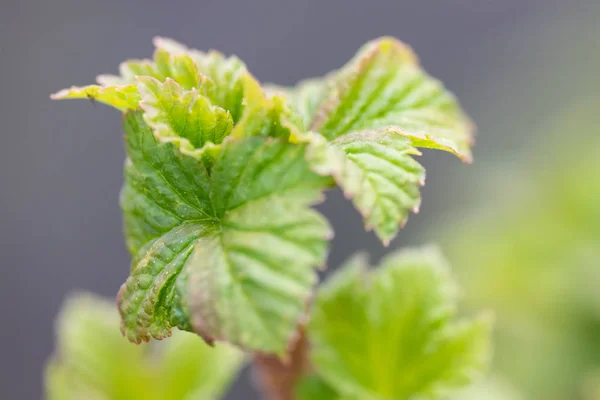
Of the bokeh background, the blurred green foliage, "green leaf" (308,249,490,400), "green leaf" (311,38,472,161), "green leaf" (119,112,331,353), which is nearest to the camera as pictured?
"green leaf" (119,112,331,353)

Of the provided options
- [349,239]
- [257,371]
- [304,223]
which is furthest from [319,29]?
[304,223]

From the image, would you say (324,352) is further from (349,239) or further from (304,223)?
(349,239)

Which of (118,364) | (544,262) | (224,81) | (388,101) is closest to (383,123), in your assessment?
(388,101)

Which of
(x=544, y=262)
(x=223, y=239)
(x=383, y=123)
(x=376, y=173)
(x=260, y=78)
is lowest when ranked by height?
(x=223, y=239)

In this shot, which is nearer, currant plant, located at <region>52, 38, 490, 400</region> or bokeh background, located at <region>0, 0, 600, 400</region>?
currant plant, located at <region>52, 38, 490, 400</region>

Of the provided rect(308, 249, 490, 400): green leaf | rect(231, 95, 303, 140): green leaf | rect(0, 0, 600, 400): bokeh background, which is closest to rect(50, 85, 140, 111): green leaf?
rect(231, 95, 303, 140): green leaf

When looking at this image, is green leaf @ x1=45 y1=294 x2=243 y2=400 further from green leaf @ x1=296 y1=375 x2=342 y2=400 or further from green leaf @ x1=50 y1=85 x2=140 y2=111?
green leaf @ x1=50 y1=85 x2=140 y2=111

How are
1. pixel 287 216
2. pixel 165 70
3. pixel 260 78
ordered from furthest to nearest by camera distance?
pixel 260 78, pixel 165 70, pixel 287 216

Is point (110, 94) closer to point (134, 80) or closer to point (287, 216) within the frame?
point (134, 80)
